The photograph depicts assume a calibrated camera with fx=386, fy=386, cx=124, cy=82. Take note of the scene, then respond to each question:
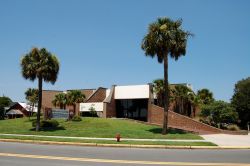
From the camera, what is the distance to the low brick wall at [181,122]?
41094 millimetres

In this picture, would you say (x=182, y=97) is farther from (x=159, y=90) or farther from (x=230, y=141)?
(x=230, y=141)

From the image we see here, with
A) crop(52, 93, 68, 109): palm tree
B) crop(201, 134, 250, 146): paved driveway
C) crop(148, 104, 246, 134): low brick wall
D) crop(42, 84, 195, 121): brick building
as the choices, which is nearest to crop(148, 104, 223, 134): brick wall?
crop(148, 104, 246, 134): low brick wall

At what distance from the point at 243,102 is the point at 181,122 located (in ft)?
35.5

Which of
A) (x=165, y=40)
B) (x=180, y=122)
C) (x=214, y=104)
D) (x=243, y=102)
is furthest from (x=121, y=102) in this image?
(x=165, y=40)

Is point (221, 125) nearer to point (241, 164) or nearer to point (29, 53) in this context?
point (29, 53)

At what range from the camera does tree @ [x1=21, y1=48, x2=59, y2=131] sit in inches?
1564

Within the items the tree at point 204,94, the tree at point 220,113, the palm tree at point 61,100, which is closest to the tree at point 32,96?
the palm tree at point 61,100

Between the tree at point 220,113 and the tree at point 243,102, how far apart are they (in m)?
6.49

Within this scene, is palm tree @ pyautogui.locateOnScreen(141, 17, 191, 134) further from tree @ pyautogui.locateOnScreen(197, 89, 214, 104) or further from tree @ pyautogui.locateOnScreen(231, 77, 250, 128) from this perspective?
tree @ pyautogui.locateOnScreen(197, 89, 214, 104)

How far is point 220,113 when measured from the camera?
142 feet

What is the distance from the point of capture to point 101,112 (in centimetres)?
6128

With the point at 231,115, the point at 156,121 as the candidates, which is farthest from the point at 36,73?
the point at 231,115

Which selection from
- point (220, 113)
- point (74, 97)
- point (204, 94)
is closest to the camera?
point (220, 113)

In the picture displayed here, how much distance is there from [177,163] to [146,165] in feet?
4.83
